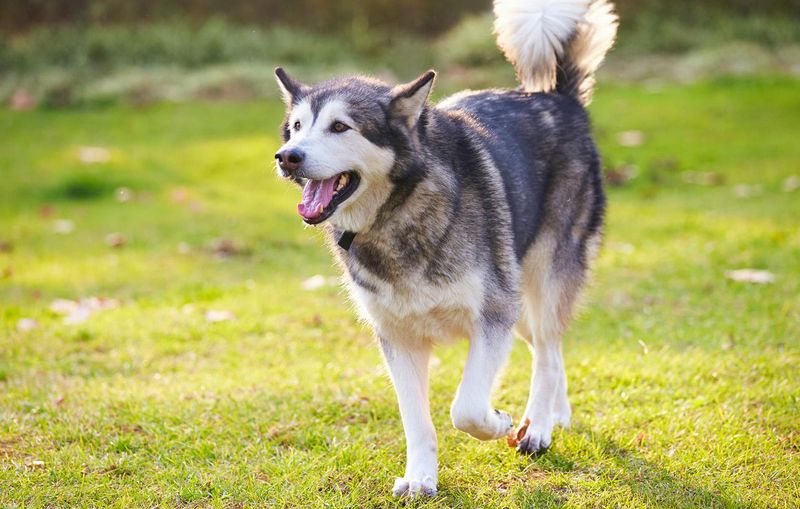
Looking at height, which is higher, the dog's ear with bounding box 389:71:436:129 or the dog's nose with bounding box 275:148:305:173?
the dog's ear with bounding box 389:71:436:129

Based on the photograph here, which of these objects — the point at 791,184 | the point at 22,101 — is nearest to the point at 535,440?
the point at 791,184

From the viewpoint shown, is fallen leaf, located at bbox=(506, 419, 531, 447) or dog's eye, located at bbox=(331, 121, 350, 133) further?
fallen leaf, located at bbox=(506, 419, 531, 447)

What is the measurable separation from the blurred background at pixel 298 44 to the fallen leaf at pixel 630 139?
373 cm

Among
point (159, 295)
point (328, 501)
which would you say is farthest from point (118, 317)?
point (328, 501)

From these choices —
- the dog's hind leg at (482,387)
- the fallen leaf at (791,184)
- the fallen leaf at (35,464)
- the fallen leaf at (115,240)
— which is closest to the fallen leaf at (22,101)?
the fallen leaf at (115,240)

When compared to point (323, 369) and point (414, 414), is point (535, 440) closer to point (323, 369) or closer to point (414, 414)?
point (414, 414)

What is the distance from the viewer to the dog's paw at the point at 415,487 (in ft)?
12.4

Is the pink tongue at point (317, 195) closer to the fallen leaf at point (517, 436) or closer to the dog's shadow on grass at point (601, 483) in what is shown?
the dog's shadow on grass at point (601, 483)

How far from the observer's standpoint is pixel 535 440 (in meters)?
4.21

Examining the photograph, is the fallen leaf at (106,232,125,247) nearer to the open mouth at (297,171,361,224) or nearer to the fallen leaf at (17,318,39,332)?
the fallen leaf at (17,318,39,332)

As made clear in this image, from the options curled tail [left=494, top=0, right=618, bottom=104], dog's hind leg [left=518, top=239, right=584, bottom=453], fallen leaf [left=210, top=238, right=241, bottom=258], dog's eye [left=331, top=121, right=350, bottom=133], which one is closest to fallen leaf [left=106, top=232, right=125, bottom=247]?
fallen leaf [left=210, top=238, right=241, bottom=258]

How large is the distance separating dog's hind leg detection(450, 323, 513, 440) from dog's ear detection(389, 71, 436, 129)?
37.2 inches

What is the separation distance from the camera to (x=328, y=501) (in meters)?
3.76

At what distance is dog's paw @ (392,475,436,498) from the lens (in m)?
3.78
